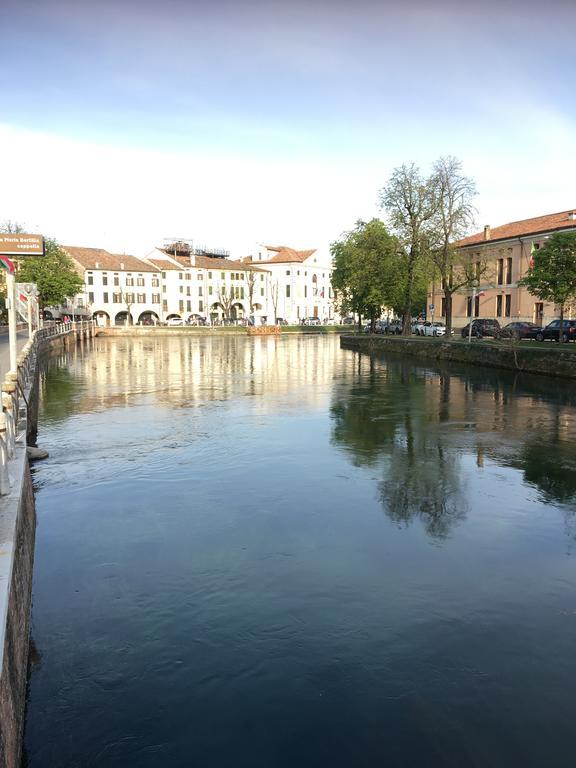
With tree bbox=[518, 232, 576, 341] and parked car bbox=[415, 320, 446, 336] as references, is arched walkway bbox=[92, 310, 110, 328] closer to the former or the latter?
parked car bbox=[415, 320, 446, 336]

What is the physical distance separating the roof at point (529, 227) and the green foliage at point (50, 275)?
40524 millimetres

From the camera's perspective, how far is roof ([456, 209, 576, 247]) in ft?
163

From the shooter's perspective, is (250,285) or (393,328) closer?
(393,328)

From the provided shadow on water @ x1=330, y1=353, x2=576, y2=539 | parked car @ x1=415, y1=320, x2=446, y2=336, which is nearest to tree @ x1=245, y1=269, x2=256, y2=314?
parked car @ x1=415, y1=320, x2=446, y2=336

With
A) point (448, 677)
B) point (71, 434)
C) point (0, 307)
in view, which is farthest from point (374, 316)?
point (448, 677)

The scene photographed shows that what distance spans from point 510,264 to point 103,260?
200 feet

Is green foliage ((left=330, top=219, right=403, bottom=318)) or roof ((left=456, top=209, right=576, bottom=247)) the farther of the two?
green foliage ((left=330, top=219, right=403, bottom=318))

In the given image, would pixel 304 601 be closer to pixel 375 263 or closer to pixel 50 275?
pixel 375 263

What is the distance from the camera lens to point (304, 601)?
7.96 m

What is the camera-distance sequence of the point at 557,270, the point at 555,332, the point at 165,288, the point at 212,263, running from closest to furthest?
the point at 557,270, the point at 555,332, the point at 165,288, the point at 212,263

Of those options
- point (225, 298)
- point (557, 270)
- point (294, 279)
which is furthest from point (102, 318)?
point (557, 270)

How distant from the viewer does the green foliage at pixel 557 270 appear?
31656 millimetres

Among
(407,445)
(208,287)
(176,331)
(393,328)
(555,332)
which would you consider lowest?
(407,445)

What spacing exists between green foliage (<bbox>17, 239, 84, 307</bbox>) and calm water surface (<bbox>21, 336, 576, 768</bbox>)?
5222 cm
